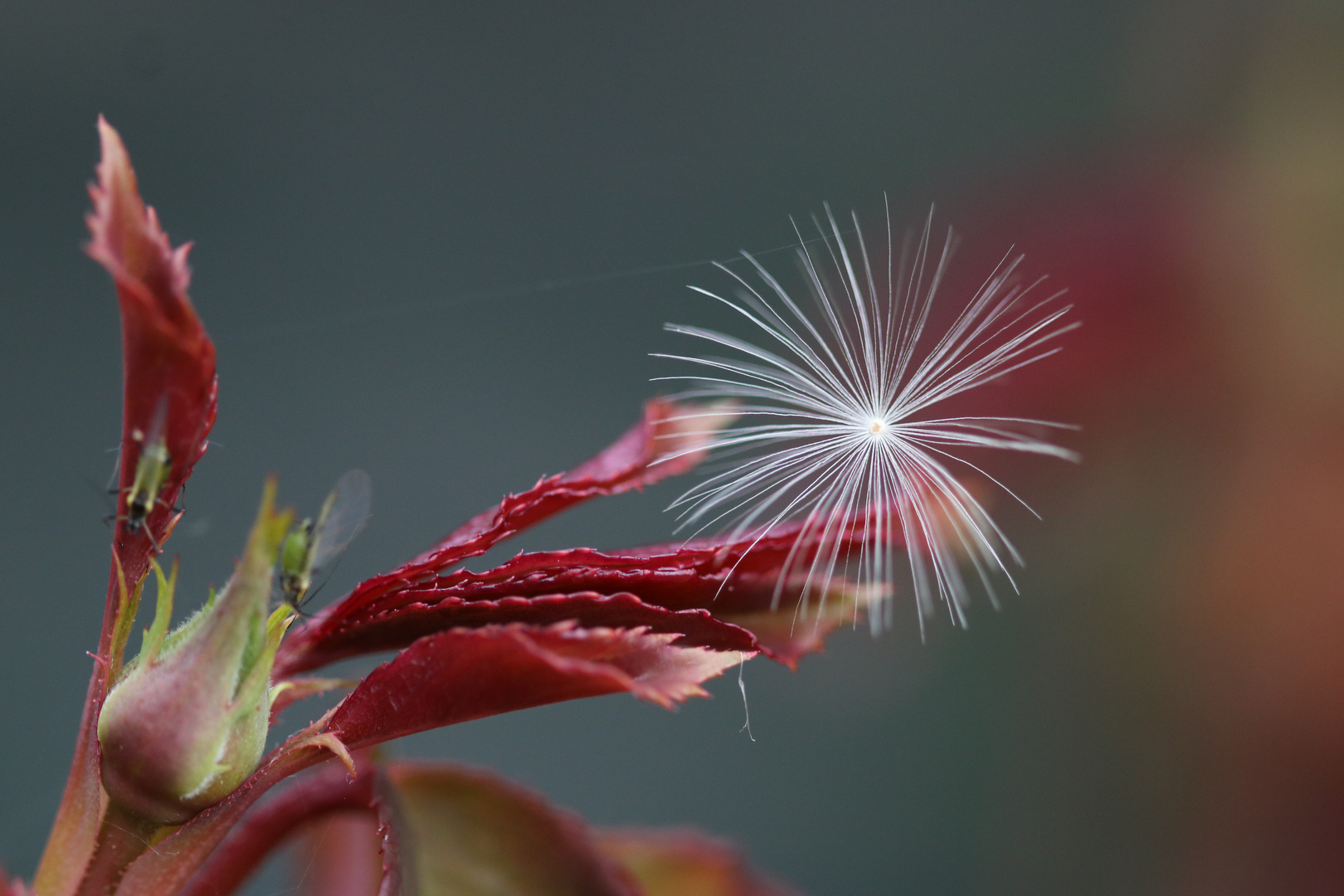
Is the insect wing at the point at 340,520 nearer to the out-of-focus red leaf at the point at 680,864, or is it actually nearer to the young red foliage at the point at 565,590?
the young red foliage at the point at 565,590

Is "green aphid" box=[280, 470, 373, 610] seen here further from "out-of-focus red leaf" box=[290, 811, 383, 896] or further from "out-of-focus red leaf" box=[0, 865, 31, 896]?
"out-of-focus red leaf" box=[290, 811, 383, 896]

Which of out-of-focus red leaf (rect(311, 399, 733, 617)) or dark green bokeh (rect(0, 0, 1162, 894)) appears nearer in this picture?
out-of-focus red leaf (rect(311, 399, 733, 617))

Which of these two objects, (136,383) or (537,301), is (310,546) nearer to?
(136,383)

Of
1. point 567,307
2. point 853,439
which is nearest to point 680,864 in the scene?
point 853,439

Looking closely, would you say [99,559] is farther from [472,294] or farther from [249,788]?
[249,788]

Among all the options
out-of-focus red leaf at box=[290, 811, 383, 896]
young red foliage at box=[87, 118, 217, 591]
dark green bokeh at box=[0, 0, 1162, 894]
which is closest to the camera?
young red foliage at box=[87, 118, 217, 591]

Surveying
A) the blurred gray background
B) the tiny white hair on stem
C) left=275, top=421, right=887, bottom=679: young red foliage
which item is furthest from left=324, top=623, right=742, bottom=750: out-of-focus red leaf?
the blurred gray background

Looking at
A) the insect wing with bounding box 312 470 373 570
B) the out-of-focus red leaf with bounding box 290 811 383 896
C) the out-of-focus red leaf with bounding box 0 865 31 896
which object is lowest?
the out-of-focus red leaf with bounding box 0 865 31 896
